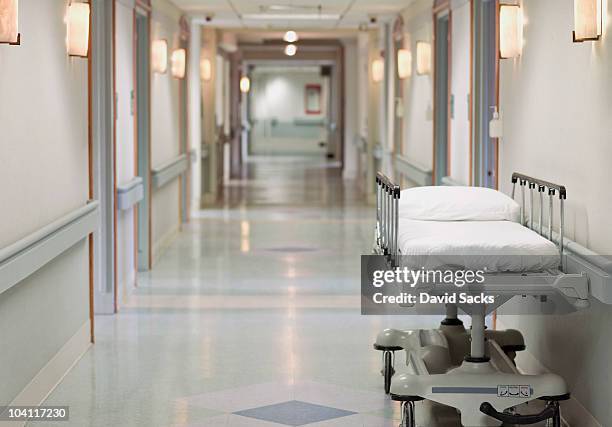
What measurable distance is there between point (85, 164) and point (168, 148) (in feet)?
17.4

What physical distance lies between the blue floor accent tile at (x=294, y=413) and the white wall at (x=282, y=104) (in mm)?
33096

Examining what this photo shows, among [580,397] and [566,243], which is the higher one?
[566,243]

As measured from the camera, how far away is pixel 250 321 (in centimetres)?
777

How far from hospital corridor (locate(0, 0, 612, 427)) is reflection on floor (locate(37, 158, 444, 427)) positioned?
0.02 meters

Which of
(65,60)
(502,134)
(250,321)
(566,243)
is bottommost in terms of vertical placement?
(250,321)

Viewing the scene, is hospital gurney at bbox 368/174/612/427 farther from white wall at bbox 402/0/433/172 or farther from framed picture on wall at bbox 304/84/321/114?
framed picture on wall at bbox 304/84/321/114

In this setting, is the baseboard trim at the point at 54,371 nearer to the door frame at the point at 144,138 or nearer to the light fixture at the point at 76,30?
the light fixture at the point at 76,30

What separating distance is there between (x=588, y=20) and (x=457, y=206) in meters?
1.22

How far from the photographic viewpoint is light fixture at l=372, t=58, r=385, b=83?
16014 mm

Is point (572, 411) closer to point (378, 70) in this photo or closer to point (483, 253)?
point (483, 253)

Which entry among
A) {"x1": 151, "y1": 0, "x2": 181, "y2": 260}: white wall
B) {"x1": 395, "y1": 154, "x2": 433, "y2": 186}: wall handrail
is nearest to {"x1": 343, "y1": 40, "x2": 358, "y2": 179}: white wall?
{"x1": 395, "y1": 154, "x2": 433, "y2": 186}: wall handrail

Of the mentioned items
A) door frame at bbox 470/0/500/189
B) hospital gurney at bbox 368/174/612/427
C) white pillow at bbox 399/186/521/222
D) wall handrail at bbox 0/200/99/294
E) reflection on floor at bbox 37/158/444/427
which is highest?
door frame at bbox 470/0/500/189

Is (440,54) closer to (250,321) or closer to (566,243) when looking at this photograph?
(250,321)

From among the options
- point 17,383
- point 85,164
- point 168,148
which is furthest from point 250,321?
point 168,148
